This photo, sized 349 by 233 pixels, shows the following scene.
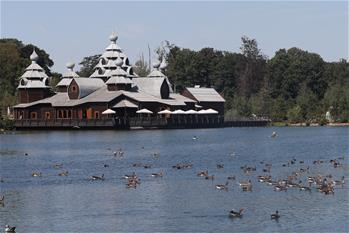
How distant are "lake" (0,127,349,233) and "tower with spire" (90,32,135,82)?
4971 cm

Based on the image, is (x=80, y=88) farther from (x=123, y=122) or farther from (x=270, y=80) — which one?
(x=270, y=80)

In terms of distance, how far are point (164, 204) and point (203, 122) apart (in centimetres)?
9347

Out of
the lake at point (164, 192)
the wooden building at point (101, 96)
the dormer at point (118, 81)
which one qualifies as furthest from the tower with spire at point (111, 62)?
the lake at point (164, 192)

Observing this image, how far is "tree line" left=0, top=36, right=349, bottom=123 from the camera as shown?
141 meters

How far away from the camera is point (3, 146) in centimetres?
8575

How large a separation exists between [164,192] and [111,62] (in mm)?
89093

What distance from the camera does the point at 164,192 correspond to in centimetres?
4438

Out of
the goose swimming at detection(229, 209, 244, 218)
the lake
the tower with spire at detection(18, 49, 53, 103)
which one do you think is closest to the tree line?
the tower with spire at detection(18, 49, 53, 103)

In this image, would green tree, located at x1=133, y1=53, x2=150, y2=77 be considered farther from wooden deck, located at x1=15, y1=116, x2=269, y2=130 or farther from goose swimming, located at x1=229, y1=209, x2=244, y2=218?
goose swimming, located at x1=229, y1=209, x2=244, y2=218

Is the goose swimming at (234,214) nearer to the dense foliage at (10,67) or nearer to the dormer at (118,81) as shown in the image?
the dormer at (118,81)

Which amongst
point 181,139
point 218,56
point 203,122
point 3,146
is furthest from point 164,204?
point 218,56

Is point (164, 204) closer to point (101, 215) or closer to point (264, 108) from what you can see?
point (101, 215)

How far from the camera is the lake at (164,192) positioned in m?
35.3

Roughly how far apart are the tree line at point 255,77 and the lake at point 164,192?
198ft
